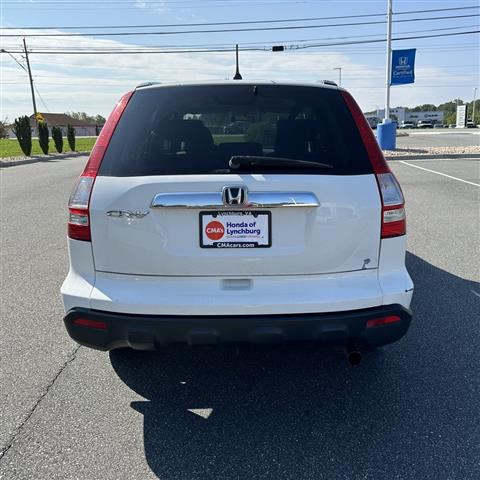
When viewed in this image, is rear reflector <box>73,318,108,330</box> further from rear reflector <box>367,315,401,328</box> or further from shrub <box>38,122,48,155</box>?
shrub <box>38,122,48,155</box>

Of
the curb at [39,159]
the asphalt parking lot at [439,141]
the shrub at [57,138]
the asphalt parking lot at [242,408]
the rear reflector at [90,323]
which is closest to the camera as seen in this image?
the asphalt parking lot at [242,408]

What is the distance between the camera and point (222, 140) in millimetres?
Result: 2816

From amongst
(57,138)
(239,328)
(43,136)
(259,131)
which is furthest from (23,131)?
(239,328)

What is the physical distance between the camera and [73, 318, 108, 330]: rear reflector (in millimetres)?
2293

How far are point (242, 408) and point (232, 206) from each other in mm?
1209

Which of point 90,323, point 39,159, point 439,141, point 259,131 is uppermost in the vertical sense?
point 259,131

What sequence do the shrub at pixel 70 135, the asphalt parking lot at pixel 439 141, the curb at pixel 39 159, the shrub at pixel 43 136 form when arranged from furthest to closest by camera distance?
the shrub at pixel 70 135 < the asphalt parking lot at pixel 439 141 < the shrub at pixel 43 136 < the curb at pixel 39 159

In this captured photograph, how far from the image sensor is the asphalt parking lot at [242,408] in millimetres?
2191

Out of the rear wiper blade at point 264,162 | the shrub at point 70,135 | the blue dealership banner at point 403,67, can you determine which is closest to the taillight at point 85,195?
the rear wiper blade at point 264,162

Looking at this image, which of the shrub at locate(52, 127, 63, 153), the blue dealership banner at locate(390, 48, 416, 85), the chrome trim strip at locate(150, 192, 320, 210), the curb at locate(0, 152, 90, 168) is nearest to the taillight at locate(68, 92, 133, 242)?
the chrome trim strip at locate(150, 192, 320, 210)

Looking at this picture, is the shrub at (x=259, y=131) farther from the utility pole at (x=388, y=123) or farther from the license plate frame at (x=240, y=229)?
the utility pole at (x=388, y=123)

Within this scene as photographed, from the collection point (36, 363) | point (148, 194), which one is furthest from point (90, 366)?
point (148, 194)

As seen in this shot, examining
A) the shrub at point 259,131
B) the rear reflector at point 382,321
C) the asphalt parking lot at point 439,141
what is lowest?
the asphalt parking lot at point 439,141

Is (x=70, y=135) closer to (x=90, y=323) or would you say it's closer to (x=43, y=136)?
(x=43, y=136)
